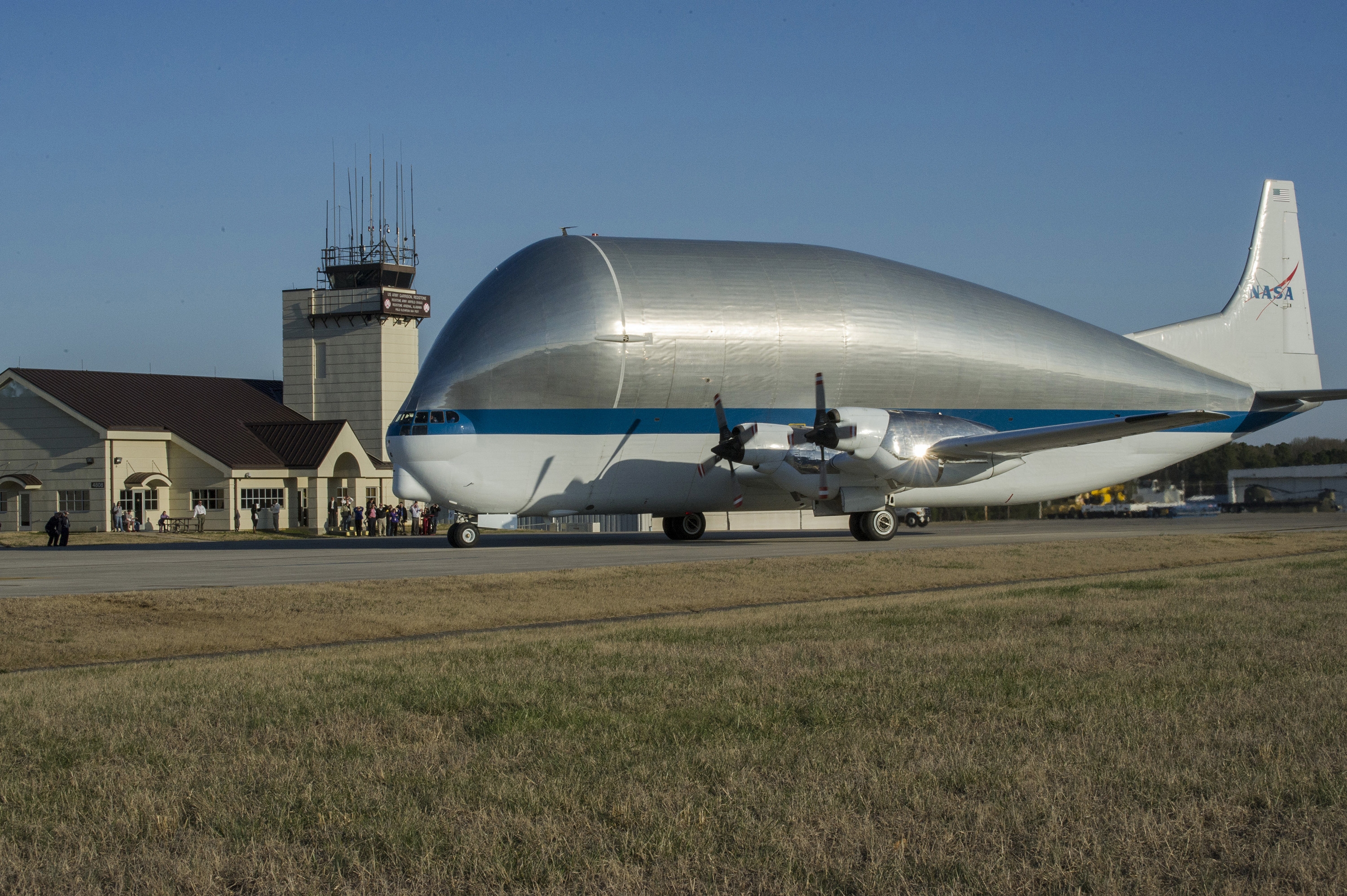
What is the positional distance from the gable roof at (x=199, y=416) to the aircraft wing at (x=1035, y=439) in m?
33.4

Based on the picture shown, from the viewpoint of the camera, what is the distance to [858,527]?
115ft

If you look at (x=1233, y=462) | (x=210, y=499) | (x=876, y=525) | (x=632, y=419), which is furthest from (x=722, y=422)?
(x=1233, y=462)

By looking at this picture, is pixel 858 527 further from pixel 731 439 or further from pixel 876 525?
pixel 731 439

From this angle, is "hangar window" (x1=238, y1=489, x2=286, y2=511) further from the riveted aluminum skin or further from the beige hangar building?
the riveted aluminum skin

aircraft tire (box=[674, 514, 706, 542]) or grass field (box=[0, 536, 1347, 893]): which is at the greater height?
aircraft tire (box=[674, 514, 706, 542])

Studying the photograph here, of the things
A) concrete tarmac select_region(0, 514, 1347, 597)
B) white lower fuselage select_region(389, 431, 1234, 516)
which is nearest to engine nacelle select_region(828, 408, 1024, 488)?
white lower fuselage select_region(389, 431, 1234, 516)

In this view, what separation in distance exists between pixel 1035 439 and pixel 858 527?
5.73 meters

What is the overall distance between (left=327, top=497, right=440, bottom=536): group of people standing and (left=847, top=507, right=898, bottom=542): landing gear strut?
21.3m

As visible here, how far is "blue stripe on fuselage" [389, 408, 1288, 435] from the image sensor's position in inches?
1282

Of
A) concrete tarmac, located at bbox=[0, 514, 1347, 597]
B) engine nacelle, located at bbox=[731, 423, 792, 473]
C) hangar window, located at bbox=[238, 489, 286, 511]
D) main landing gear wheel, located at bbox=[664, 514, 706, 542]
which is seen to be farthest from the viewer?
hangar window, located at bbox=[238, 489, 286, 511]

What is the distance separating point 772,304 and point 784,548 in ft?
27.7

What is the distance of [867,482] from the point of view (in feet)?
112

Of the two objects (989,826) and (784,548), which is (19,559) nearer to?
(784,548)

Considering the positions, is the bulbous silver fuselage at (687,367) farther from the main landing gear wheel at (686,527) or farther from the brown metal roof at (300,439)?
the brown metal roof at (300,439)
